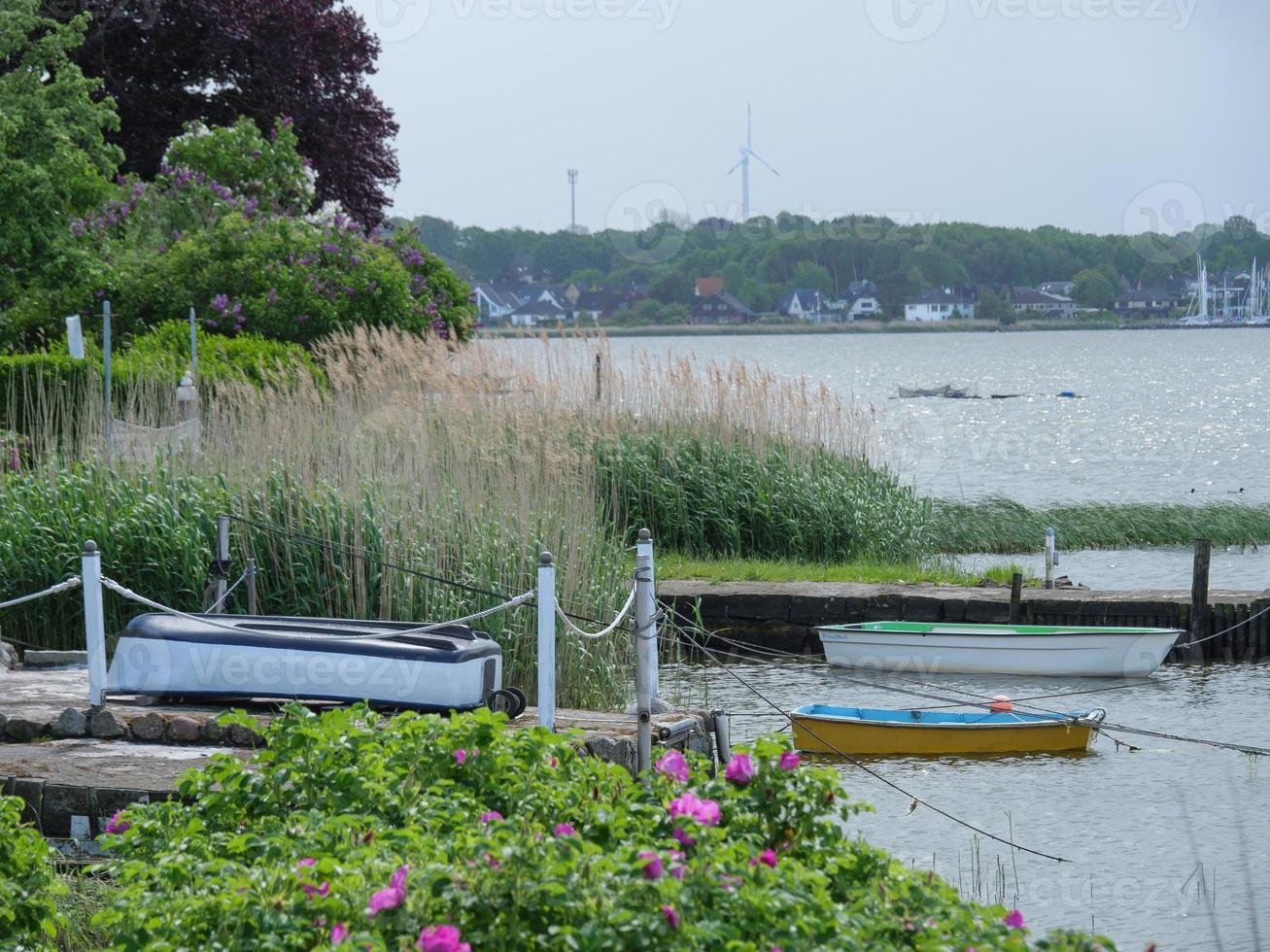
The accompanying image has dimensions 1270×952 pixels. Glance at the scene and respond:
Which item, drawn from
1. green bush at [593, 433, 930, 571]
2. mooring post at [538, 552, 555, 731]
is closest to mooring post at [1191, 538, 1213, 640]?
green bush at [593, 433, 930, 571]

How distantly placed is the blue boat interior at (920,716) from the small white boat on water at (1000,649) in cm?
253

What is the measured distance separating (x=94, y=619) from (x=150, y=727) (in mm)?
576

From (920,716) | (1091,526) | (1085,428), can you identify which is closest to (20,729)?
(920,716)

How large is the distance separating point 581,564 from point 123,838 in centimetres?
608

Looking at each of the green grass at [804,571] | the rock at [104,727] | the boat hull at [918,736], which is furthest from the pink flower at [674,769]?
the green grass at [804,571]

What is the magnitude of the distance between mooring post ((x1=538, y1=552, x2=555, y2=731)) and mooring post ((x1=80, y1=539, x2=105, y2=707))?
2084 millimetres

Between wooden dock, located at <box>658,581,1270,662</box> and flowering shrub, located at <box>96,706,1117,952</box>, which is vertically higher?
flowering shrub, located at <box>96,706,1117,952</box>

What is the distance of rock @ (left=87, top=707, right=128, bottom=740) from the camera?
8195 mm

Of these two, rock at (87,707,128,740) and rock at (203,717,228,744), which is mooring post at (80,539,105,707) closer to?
rock at (87,707,128,740)

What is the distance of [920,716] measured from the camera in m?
11.8

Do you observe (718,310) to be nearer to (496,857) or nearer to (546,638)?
(546,638)

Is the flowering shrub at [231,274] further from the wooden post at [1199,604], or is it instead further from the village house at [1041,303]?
the village house at [1041,303]

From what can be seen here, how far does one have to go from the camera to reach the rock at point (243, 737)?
311 inches

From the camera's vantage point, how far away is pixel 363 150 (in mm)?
32719
